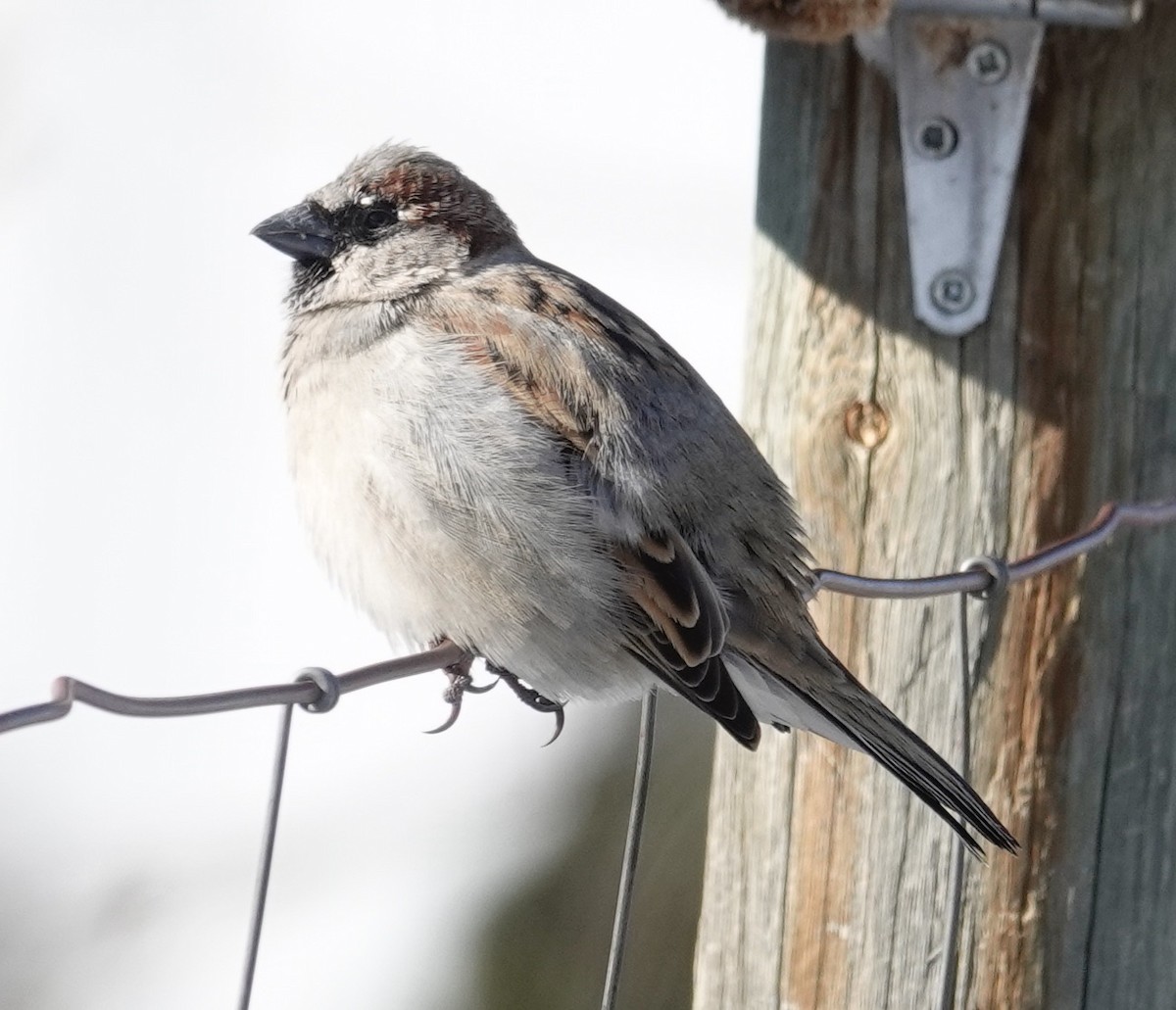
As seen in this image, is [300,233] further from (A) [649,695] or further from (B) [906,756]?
(B) [906,756]

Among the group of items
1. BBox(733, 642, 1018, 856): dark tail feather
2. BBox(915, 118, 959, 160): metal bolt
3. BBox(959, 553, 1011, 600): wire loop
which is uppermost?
BBox(915, 118, 959, 160): metal bolt

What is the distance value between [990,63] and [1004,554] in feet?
2.70

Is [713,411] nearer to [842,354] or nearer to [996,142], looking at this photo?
[842,354]

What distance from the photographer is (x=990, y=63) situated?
115 inches

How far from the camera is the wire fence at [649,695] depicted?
189 cm

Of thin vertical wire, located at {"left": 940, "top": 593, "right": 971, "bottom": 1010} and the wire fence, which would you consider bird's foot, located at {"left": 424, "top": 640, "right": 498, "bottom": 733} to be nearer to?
the wire fence

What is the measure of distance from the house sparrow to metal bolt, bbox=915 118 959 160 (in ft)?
1.96

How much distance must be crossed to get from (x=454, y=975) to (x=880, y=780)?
113 inches

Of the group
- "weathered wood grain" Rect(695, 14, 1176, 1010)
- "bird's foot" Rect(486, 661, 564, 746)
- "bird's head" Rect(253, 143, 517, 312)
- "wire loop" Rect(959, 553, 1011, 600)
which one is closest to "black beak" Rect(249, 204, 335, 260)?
"bird's head" Rect(253, 143, 517, 312)

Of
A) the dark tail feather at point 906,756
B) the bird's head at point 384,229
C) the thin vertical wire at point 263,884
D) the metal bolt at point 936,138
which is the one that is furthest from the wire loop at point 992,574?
the bird's head at point 384,229

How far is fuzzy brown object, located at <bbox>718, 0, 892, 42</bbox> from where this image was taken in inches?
110

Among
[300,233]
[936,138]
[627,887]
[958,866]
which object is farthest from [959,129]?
[300,233]

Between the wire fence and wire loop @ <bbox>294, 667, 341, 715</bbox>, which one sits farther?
wire loop @ <bbox>294, 667, 341, 715</bbox>

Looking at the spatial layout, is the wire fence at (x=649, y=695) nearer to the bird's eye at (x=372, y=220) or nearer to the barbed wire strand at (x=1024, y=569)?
the barbed wire strand at (x=1024, y=569)
